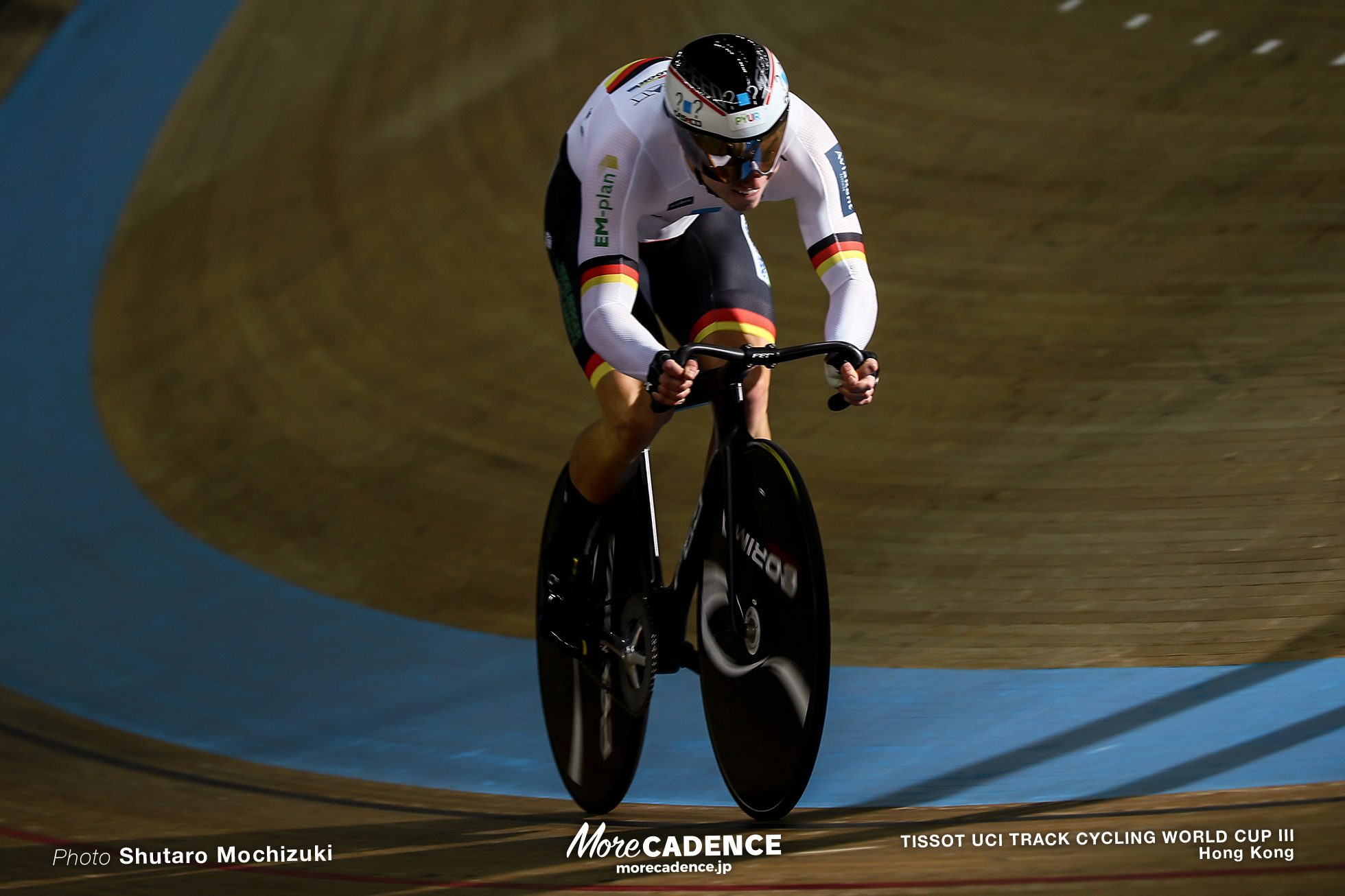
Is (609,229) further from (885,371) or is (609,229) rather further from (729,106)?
(885,371)

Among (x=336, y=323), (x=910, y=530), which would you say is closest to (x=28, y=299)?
(x=336, y=323)

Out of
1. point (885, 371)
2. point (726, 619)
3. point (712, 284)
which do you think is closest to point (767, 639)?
point (726, 619)

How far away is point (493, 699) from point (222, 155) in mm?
4460

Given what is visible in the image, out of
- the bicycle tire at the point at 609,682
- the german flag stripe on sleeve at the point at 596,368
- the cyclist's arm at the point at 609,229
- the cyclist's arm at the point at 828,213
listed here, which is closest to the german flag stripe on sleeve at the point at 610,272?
the cyclist's arm at the point at 609,229

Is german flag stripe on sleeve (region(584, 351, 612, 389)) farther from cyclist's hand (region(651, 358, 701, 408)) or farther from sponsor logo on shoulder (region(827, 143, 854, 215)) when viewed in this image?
sponsor logo on shoulder (region(827, 143, 854, 215))

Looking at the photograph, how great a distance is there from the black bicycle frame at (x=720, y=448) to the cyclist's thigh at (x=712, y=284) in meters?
0.14

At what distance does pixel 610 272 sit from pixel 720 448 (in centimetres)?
37

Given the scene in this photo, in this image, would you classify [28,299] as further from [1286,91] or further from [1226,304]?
[1286,91]

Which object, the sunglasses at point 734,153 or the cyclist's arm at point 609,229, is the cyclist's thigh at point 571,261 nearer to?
the cyclist's arm at point 609,229

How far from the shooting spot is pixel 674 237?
2.63 meters

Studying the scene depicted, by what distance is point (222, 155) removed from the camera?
22.7 feet

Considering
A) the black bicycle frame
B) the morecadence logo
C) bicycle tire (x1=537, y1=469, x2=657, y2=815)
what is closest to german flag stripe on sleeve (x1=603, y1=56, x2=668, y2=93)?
the black bicycle frame

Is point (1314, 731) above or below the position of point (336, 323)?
above

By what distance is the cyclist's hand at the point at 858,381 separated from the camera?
2168 mm
